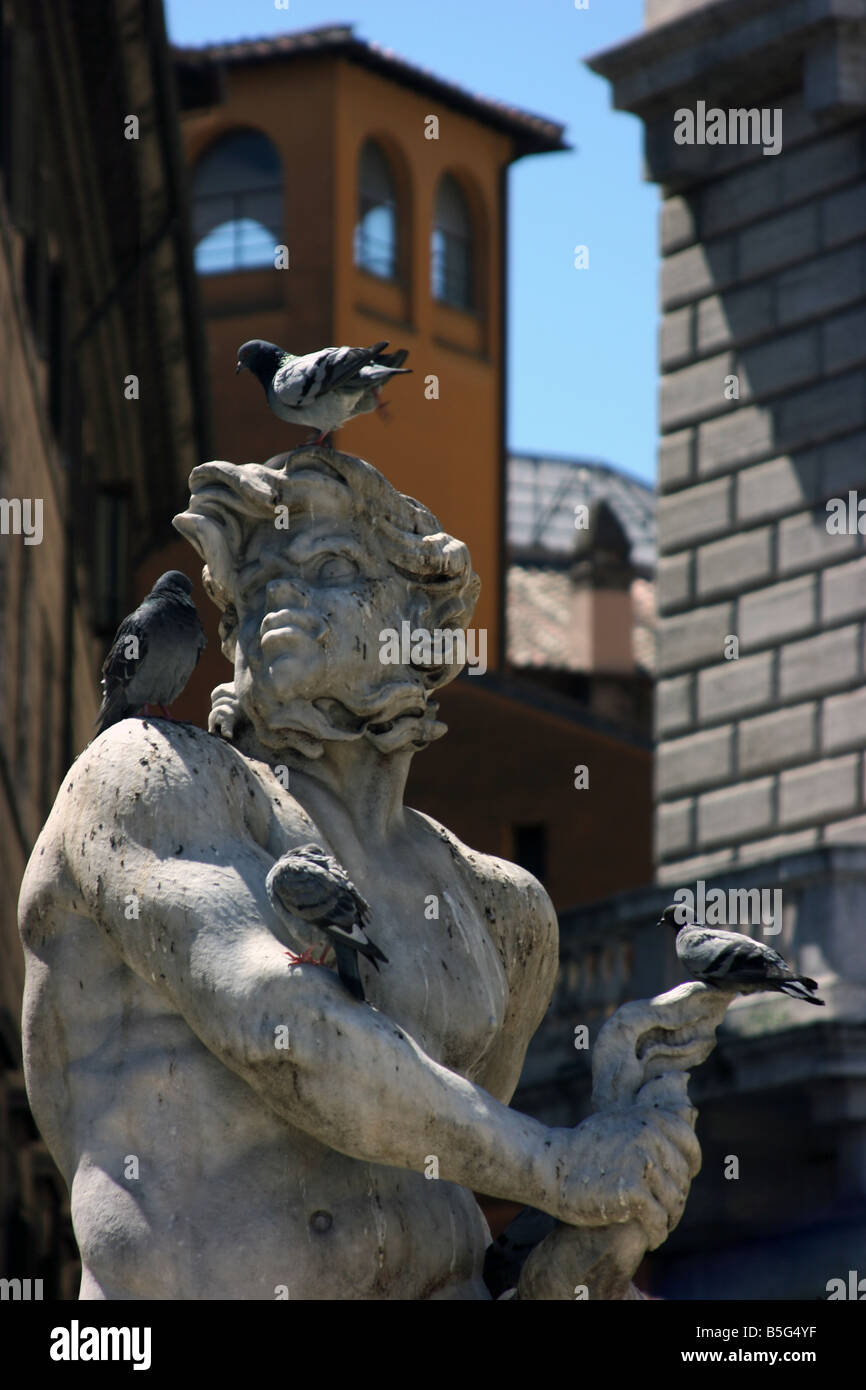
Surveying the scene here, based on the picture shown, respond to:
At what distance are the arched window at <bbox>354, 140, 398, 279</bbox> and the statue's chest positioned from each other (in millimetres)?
40646

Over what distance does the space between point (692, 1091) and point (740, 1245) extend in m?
1.26

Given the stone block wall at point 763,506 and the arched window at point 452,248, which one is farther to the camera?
the arched window at point 452,248

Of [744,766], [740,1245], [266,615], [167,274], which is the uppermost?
[167,274]

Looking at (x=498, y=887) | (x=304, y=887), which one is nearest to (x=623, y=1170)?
(x=304, y=887)

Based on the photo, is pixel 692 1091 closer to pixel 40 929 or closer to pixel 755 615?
pixel 755 615

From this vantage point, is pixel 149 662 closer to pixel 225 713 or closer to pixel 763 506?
pixel 225 713

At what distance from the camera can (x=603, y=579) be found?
55.8 meters

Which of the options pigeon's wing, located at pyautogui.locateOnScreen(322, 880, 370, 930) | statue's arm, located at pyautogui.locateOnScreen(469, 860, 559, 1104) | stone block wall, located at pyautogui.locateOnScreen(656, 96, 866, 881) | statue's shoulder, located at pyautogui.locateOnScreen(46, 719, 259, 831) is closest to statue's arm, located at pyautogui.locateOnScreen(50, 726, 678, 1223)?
statue's shoulder, located at pyautogui.locateOnScreen(46, 719, 259, 831)

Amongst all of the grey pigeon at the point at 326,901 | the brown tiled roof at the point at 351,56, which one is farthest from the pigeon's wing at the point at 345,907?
the brown tiled roof at the point at 351,56

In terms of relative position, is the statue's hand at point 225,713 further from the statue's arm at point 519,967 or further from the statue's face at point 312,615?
the statue's arm at point 519,967

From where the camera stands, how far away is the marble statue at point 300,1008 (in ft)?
16.7

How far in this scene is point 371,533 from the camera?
5.66 m

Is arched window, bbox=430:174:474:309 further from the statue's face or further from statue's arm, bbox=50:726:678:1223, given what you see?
statue's arm, bbox=50:726:678:1223

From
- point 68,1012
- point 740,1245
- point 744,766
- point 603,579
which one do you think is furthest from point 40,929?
point 603,579
